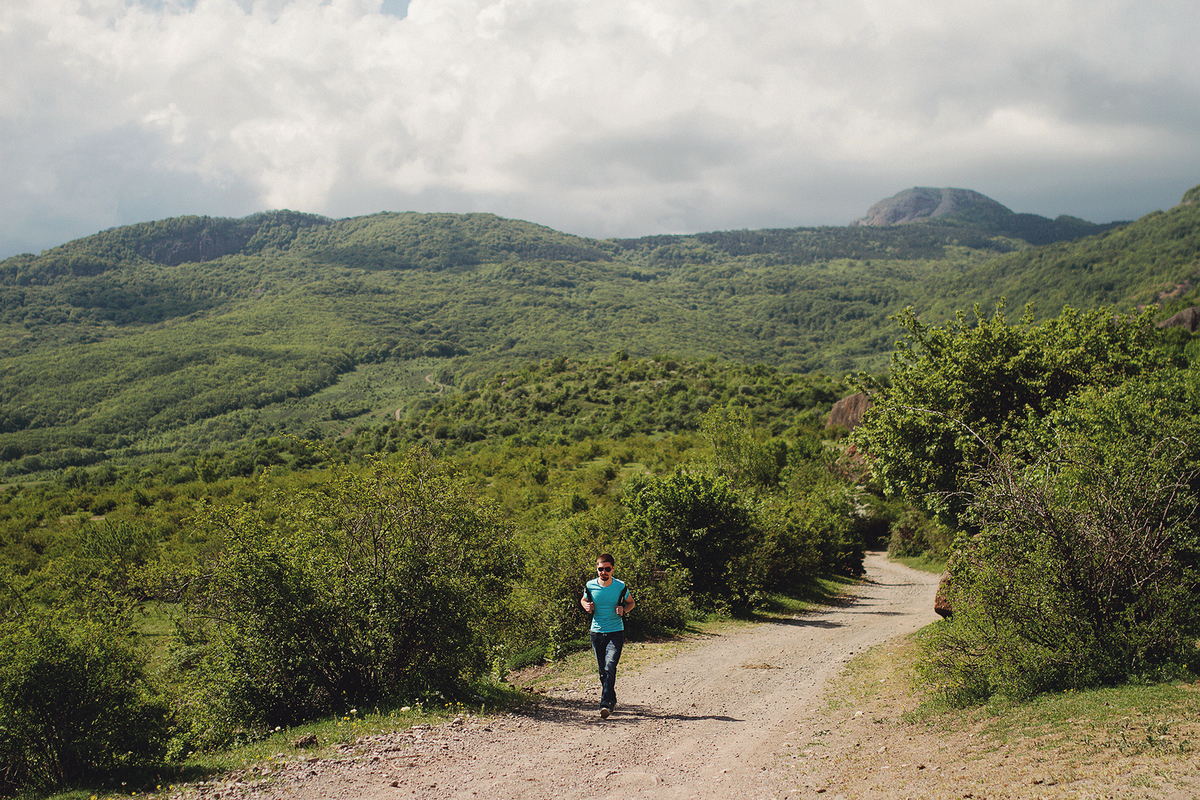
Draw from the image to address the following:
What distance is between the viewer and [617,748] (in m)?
7.84

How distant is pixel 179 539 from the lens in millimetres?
31844

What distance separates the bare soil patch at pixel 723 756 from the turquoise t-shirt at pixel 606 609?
3.78ft

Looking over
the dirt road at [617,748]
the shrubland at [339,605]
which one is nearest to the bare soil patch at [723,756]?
the dirt road at [617,748]

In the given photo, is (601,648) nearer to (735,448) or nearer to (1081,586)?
(1081,586)

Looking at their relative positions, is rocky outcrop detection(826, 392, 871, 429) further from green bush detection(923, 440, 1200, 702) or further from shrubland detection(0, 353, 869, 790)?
green bush detection(923, 440, 1200, 702)

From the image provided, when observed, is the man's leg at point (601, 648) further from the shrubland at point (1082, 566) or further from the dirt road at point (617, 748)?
the shrubland at point (1082, 566)

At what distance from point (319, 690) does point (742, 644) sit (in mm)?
9669

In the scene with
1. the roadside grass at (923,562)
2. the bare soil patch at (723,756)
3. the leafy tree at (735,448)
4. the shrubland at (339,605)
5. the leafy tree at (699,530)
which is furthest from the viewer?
the roadside grass at (923,562)

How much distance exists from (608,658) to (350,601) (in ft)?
11.9

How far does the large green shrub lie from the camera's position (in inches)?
366

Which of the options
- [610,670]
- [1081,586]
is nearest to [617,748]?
[610,670]

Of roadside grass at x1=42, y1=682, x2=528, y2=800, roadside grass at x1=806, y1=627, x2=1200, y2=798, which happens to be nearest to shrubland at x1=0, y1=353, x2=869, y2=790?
roadside grass at x1=42, y1=682, x2=528, y2=800

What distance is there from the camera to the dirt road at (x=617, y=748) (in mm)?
6699

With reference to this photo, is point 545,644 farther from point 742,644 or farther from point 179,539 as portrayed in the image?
point 179,539
